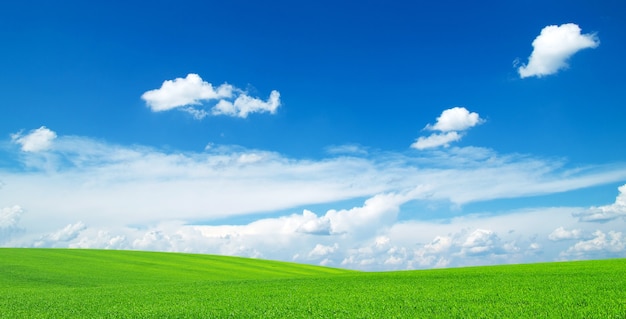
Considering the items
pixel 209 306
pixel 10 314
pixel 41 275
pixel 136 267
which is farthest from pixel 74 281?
pixel 209 306

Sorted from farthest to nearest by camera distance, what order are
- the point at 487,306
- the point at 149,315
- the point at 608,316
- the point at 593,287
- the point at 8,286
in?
the point at 8,286
the point at 593,287
the point at 149,315
the point at 487,306
the point at 608,316

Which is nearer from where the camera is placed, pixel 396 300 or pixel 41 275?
pixel 396 300

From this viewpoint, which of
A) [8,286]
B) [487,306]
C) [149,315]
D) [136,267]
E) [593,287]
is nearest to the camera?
[487,306]

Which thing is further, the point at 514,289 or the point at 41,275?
the point at 41,275

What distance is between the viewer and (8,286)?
34594mm

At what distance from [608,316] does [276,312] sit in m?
10.2

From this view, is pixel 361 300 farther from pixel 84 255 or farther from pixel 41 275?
pixel 84 255

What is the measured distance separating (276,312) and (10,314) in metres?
10.8

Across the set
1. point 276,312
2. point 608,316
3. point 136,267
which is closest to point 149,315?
point 276,312

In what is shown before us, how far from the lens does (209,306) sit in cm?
1906

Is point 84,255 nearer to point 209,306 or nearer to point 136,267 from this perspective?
point 136,267

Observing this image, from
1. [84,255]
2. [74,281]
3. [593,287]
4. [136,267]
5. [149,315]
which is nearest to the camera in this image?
[149,315]

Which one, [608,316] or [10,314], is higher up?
[608,316]

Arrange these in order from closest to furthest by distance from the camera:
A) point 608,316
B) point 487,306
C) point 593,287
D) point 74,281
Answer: point 608,316 < point 487,306 < point 593,287 < point 74,281
